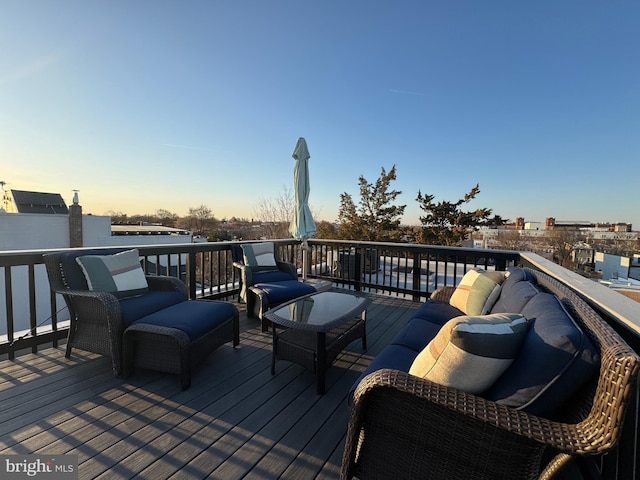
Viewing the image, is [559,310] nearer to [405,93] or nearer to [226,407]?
[226,407]

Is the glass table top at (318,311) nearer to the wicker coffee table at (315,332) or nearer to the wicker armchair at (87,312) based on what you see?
the wicker coffee table at (315,332)

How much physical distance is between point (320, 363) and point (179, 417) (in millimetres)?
1019

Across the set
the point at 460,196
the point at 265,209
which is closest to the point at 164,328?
the point at 265,209

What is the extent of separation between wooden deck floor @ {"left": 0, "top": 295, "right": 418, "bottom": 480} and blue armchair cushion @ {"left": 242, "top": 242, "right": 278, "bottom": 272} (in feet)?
5.28

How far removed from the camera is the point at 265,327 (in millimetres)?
3297

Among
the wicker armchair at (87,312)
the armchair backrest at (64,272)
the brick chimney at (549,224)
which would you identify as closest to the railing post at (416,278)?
the wicker armchair at (87,312)

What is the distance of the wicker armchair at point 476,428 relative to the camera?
0.76 metres

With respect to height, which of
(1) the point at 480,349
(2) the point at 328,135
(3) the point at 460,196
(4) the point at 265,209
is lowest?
(1) the point at 480,349

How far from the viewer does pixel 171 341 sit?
2121mm

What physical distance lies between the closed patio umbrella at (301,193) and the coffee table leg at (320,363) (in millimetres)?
3137

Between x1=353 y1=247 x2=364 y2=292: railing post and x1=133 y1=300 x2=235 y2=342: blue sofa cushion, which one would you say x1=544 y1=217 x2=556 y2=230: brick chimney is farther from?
x1=133 y1=300 x2=235 y2=342: blue sofa cushion

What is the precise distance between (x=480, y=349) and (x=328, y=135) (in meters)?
8.54

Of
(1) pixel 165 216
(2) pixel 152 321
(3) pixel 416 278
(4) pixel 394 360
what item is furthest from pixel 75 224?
(4) pixel 394 360

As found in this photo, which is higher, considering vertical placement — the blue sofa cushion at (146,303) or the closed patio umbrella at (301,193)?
the closed patio umbrella at (301,193)
